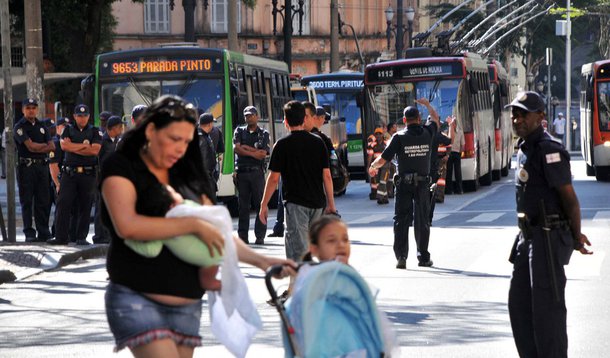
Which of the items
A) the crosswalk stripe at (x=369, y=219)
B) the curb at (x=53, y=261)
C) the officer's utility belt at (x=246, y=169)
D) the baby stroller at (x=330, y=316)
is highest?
the baby stroller at (x=330, y=316)

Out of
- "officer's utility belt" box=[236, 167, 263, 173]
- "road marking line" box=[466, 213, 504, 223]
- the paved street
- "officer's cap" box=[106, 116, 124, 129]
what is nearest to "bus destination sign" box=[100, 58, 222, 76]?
"road marking line" box=[466, 213, 504, 223]

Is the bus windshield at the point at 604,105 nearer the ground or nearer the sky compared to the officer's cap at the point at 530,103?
nearer the ground

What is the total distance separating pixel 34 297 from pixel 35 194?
233 inches

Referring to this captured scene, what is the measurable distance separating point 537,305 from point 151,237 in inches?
124

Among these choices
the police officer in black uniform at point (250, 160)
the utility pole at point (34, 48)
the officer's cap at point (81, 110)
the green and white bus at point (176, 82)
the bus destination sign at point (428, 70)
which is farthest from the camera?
the bus destination sign at point (428, 70)

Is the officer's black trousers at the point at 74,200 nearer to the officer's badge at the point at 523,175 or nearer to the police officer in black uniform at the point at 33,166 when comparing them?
the police officer in black uniform at the point at 33,166

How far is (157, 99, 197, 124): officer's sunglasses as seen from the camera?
5590mm

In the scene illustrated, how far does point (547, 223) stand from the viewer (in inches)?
318

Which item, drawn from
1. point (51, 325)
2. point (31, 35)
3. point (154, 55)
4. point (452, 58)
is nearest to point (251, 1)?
point (452, 58)

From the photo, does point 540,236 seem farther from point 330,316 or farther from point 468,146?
point 468,146

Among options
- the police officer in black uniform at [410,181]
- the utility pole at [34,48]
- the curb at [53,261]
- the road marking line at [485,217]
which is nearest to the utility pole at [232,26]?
the road marking line at [485,217]

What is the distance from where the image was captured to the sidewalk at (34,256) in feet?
50.6

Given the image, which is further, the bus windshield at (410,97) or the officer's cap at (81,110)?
the bus windshield at (410,97)

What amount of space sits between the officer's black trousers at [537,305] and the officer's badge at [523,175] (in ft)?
1.07
